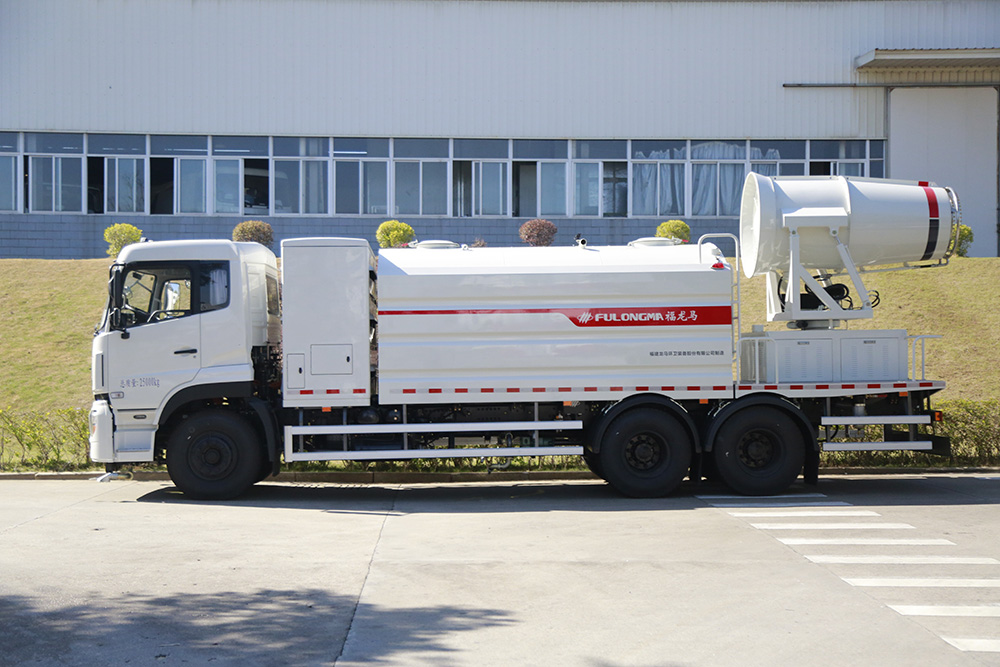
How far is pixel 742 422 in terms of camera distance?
1154 cm

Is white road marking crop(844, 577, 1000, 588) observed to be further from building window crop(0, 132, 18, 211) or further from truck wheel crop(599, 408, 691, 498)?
building window crop(0, 132, 18, 211)

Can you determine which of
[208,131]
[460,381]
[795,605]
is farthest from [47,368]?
[795,605]

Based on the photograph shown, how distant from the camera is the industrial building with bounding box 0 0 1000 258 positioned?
2867 cm

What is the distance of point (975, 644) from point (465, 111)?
25357 millimetres

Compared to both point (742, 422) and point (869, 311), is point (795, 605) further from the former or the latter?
point (869, 311)

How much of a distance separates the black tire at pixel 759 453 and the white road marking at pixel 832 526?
1.86 meters

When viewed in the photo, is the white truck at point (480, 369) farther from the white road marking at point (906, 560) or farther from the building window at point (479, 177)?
the building window at point (479, 177)

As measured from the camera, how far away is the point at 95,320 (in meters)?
20.7

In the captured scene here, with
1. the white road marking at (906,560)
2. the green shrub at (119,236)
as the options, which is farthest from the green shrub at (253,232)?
the white road marking at (906,560)

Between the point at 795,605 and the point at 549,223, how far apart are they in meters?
21.4

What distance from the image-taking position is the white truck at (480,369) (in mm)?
11391

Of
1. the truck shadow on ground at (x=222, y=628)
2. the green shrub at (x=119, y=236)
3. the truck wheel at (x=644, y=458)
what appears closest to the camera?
the truck shadow on ground at (x=222, y=628)

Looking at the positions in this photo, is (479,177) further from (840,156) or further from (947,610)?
(947,610)

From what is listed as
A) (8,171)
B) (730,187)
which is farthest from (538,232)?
(8,171)
